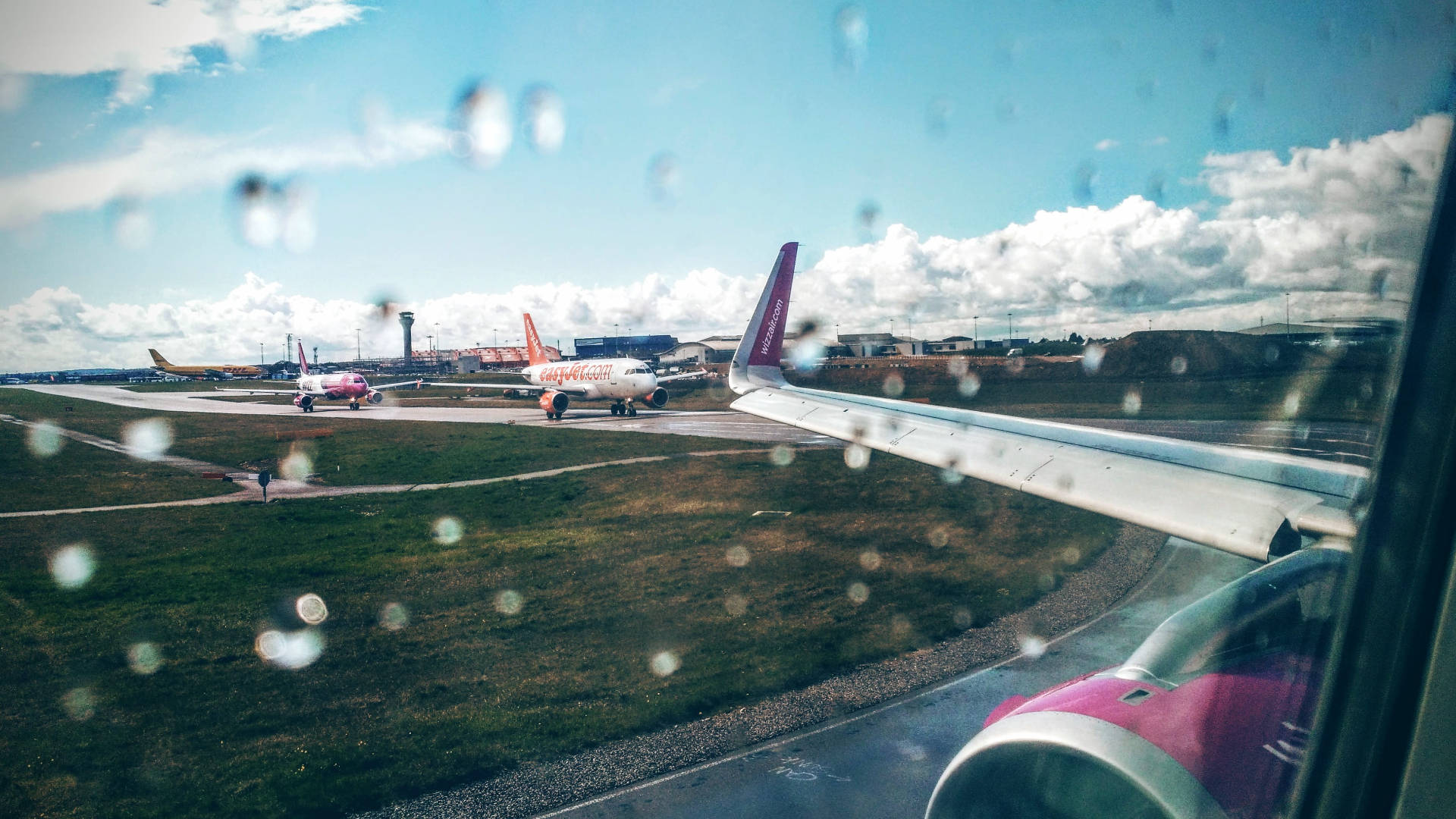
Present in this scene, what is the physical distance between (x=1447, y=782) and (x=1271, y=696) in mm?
1192

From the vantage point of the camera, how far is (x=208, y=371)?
402 ft

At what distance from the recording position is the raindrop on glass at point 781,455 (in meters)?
23.0

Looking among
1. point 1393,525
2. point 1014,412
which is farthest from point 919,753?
point 1014,412

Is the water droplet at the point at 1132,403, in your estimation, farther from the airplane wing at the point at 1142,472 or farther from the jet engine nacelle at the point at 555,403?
the airplane wing at the point at 1142,472

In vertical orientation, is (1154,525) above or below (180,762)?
above

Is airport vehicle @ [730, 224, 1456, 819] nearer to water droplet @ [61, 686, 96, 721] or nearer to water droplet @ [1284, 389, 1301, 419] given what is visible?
water droplet @ [1284, 389, 1301, 419]

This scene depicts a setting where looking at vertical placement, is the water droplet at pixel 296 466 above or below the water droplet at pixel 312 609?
below

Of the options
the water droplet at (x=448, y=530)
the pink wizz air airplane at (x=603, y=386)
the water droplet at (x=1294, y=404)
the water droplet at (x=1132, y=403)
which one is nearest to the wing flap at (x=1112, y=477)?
the water droplet at (x=1294, y=404)

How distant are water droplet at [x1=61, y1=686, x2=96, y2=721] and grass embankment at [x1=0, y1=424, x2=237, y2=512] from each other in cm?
1416

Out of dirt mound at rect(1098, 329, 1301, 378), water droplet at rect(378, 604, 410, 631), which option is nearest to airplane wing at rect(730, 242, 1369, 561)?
dirt mound at rect(1098, 329, 1301, 378)

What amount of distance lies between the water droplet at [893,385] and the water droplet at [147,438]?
34.2 metres

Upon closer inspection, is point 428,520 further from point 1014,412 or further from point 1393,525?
point 1014,412

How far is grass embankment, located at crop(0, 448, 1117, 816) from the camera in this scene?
677 cm

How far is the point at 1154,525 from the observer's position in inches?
148
